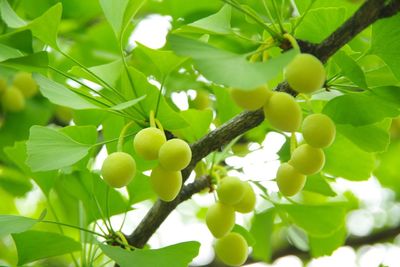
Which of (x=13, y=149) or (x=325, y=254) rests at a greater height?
(x=13, y=149)

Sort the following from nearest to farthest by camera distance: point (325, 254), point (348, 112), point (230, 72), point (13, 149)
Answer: point (230, 72) < point (348, 112) < point (13, 149) < point (325, 254)

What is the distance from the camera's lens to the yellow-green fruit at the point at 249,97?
2.42 feet

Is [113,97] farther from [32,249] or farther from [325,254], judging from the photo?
[325,254]

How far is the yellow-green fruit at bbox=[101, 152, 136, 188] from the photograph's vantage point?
2.84 ft

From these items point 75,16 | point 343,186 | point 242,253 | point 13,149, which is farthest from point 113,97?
point 343,186

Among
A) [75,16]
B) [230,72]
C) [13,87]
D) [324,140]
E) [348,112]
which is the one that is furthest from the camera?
[13,87]

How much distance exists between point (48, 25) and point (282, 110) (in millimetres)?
366

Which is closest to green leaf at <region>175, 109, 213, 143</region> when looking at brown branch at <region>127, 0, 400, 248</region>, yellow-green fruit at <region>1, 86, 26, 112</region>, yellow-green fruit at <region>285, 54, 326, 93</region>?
brown branch at <region>127, 0, 400, 248</region>

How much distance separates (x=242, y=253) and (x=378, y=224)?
5.15 ft

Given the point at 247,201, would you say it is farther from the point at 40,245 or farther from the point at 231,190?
the point at 40,245

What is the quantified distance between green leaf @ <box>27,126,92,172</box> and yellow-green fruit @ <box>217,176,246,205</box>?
20 cm

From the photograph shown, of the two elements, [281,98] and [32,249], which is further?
[32,249]

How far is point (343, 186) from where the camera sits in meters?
2.36

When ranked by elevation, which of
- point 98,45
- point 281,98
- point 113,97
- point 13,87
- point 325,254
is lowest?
point 325,254
